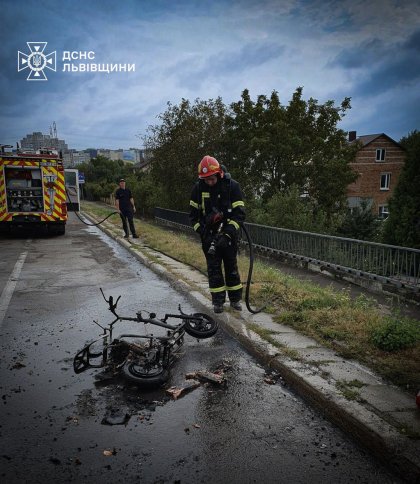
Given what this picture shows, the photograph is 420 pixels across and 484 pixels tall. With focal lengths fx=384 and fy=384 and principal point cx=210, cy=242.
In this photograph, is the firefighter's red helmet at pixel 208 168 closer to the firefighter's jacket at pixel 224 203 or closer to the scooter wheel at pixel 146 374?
the firefighter's jacket at pixel 224 203

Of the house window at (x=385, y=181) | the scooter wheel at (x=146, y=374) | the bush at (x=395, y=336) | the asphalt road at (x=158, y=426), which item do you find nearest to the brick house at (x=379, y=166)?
the house window at (x=385, y=181)

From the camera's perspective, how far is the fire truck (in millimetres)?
13586

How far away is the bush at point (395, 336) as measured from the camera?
154 inches

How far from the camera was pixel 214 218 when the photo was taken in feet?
17.3

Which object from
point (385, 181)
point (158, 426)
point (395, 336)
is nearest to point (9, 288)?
point (158, 426)

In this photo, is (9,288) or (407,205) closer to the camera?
(9,288)

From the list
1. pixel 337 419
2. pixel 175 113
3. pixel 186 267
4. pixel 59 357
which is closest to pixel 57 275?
pixel 186 267

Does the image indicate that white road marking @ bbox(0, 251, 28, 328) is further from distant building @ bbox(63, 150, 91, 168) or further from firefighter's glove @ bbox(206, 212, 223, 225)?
distant building @ bbox(63, 150, 91, 168)

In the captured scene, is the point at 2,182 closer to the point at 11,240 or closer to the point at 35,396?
the point at 11,240

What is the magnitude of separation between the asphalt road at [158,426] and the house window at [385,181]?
3912 cm

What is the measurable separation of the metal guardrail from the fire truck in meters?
7.40

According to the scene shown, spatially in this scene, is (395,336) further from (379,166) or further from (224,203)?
(379,166)

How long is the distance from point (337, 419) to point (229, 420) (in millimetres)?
843

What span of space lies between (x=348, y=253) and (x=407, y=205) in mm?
2681
